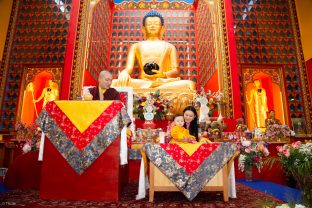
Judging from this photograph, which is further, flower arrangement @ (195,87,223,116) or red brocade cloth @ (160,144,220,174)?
flower arrangement @ (195,87,223,116)

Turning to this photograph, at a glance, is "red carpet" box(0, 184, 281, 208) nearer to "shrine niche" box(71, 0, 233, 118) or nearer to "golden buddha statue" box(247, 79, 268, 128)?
"shrine niche" box(71, 0, 233, 118)

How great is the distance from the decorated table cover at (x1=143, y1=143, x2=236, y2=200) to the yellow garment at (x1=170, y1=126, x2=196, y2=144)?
8.8 inches

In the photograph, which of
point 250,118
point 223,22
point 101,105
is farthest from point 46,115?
point 250,118

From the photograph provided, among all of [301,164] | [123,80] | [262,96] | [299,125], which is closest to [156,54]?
[123,80]

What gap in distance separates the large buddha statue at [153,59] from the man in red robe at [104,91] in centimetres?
300

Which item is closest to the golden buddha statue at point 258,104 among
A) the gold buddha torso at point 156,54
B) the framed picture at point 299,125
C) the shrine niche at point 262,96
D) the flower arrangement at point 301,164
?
the shrine niche at point 262,96

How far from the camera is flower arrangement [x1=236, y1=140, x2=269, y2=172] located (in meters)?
3.82

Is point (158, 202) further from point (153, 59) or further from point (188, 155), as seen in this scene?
point (153, 59)

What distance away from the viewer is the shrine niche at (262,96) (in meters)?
6.52

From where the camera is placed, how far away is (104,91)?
279 cm

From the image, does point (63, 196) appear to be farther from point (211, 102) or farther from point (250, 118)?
point (250, 118)

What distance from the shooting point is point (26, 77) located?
6609mm

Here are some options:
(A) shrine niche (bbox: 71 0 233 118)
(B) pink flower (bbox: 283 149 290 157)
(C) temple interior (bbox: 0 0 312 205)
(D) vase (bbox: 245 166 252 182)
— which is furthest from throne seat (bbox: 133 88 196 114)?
(B) pink flower (bbox: 283 149 290 157)

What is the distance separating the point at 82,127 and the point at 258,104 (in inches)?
236
